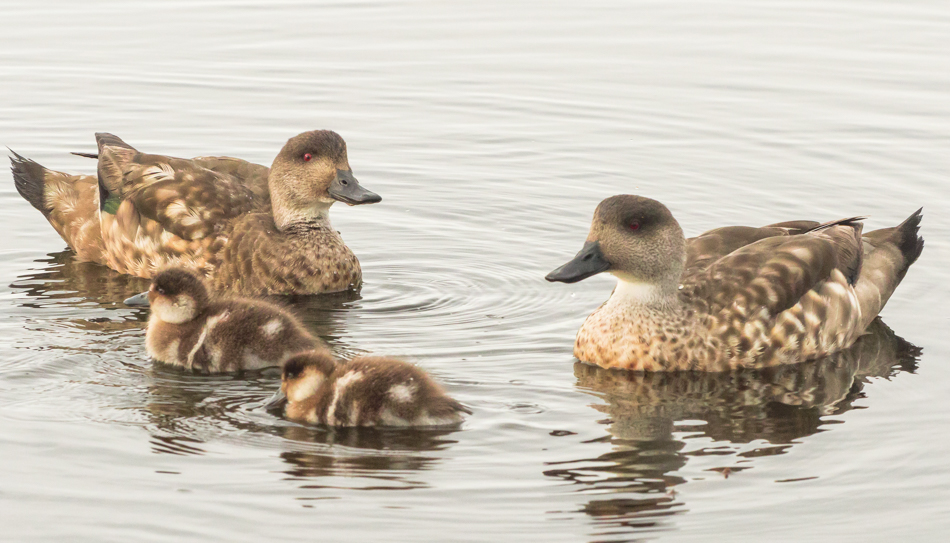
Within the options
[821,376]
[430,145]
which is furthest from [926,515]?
[430,145]

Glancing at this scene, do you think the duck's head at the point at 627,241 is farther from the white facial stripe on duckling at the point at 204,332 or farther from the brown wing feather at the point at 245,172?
the brown wing feather at the point at 245,172

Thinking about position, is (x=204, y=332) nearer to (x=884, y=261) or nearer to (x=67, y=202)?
(x=67, y=202)

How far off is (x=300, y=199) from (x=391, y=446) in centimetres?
356

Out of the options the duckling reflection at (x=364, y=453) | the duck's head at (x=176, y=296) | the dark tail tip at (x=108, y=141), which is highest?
Answer: the dark tail tip at (x=108, y=141)

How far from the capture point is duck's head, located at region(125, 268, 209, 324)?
26.4ft

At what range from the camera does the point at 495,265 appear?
10141 mm

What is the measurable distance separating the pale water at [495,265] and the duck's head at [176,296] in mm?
324

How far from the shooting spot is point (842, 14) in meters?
17.3

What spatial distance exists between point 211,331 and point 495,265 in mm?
2744

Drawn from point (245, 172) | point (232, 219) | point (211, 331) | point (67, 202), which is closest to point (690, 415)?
point (211, 331)

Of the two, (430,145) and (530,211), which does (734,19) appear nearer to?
(430,145)

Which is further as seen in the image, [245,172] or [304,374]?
[245,172]

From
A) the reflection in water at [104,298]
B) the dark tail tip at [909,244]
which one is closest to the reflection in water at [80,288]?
the reflection in water at [104,298]

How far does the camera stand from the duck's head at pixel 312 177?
9.88 m
